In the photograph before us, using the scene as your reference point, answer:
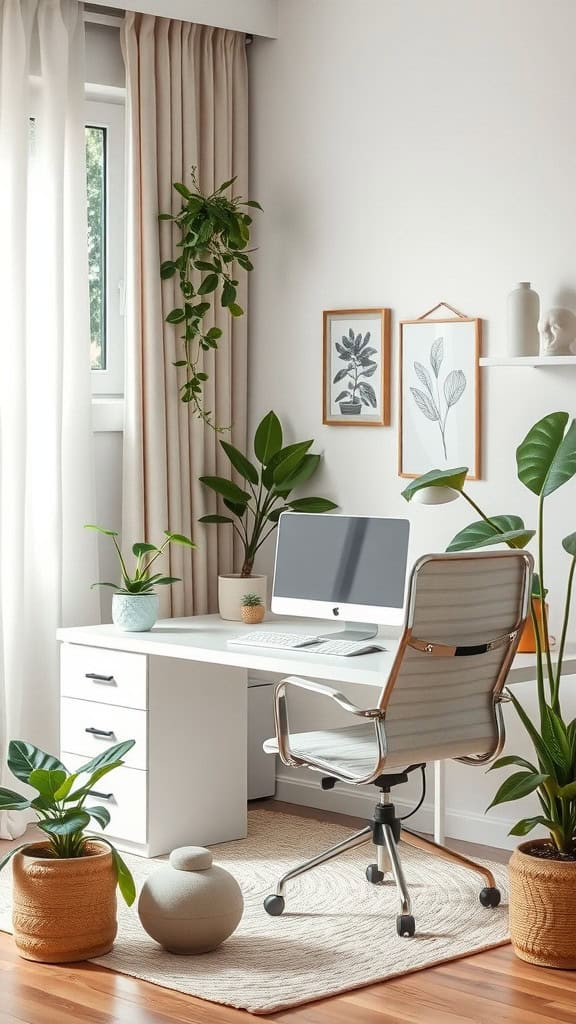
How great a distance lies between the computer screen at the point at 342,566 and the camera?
4.09 m

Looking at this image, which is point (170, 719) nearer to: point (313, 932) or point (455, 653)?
point (313, 932)

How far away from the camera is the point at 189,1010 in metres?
3.09

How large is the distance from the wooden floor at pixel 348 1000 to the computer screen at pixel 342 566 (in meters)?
1.08

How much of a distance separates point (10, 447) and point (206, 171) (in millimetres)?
1206

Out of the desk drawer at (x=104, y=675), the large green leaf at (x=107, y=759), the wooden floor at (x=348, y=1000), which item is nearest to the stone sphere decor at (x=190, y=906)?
the wooden floor at (x=348, y=1000)

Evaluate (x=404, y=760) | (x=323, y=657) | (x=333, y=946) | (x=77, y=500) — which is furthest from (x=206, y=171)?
(x=333, y=946)

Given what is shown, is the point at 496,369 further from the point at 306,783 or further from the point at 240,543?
the point at 306,783

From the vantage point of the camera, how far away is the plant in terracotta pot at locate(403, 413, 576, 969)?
335cm

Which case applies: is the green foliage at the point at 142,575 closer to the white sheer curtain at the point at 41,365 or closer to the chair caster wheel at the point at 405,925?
the white sheer curtain at the point at 41,365

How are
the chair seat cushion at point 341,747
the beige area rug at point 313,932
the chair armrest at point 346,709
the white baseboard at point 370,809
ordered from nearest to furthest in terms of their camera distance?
the beige area rug at point 313,932
the chair armrest at point 346,709
the chair seat cushion at point 341,747
the white baseboard at point 370,809

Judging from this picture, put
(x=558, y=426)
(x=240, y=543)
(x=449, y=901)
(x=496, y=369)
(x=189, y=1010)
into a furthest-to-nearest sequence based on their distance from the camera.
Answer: (x=240, y=543) → (x=496, y=369) → (x=449, y=901) → (x=558, y=426) → (x=189, y=1010)

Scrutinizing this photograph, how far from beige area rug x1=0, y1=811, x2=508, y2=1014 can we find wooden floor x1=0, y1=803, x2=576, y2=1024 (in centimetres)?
4

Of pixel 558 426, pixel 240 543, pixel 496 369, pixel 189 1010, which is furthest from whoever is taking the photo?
pixel 240 543

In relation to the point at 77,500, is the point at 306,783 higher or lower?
lower
